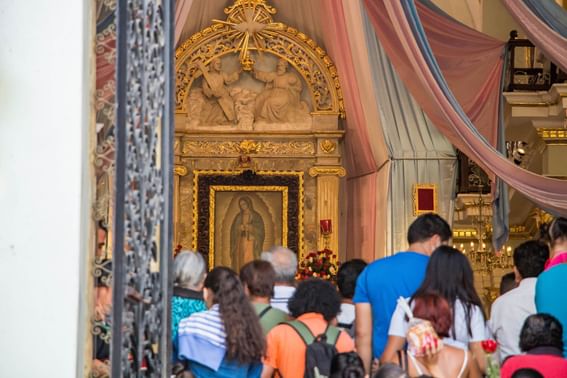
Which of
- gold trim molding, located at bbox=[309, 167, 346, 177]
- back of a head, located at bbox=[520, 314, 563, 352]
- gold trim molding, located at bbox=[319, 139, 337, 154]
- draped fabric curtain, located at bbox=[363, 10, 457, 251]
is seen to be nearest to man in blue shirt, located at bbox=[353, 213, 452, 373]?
back of a head, located at bbox=[520, 314, 563, 352]

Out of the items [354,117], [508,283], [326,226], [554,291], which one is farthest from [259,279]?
[326,226]

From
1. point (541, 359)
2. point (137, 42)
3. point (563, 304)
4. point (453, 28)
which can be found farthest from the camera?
point (453, 28)

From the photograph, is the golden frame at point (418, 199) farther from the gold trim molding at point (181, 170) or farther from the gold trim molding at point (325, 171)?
the gold trim molding at point (181, 170)

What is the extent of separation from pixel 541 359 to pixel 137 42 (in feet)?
9.51

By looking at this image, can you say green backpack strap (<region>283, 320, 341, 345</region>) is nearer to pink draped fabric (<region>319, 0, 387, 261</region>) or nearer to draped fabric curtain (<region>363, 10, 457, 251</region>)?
pink draped fabric (<region>319, 0, 387, 261</region>)

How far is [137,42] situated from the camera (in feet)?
18.4

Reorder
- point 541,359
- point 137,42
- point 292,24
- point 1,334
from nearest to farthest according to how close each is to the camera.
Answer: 1. point 1,334
2. point 137,42
3. point 541,359
4. point 292,24

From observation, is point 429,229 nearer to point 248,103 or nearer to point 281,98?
point 281,98

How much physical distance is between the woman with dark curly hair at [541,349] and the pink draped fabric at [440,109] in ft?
14.5

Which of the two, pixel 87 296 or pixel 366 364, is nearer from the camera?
pixel 87 296

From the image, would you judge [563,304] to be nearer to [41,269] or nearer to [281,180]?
[41,269]

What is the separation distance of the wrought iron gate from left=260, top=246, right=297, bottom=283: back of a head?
2534mm

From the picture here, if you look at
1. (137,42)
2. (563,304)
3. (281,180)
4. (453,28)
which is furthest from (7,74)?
(281,180)

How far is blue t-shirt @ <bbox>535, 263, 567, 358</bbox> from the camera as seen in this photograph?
7.70 metres
